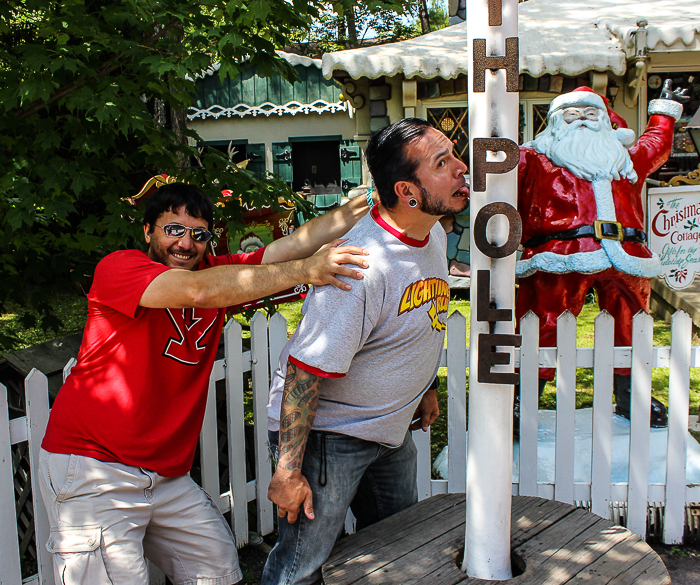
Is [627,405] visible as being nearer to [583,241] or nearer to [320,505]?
[583,241]

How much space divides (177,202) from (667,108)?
116 inches

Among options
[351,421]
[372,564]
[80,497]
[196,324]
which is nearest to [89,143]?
[196,324]

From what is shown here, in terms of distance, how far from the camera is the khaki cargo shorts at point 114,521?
6.14 feet

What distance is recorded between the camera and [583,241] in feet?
11.3

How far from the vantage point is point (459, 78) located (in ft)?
25.2

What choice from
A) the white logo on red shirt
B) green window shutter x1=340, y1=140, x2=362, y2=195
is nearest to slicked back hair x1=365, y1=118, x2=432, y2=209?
the white logo on red shirt

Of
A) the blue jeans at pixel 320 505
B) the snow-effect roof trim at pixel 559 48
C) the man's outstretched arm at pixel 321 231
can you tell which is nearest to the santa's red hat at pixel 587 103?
the man's outstretched arm at pixel 321 231

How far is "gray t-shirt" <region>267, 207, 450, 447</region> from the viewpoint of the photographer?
1681 millimetres

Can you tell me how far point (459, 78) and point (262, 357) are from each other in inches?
228

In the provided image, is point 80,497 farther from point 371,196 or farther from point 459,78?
point 459,78

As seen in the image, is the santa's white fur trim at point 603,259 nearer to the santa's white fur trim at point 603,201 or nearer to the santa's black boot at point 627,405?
the santa's white fur trim at point 603,201

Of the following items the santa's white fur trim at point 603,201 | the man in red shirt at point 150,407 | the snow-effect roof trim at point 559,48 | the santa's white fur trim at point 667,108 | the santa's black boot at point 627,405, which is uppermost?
the snow-effect roof trim at point 559,48

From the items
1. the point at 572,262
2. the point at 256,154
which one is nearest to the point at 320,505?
the point at 572,262

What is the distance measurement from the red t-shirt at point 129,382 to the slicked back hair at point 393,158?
701mm
